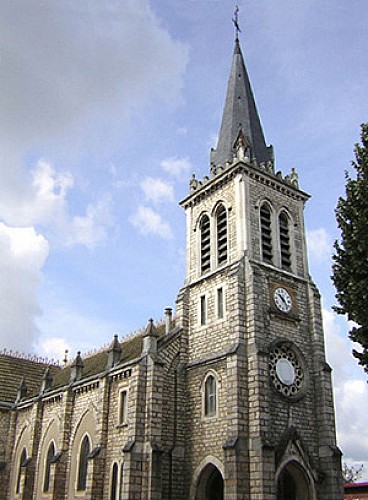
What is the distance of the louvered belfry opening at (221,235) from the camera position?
29.2m

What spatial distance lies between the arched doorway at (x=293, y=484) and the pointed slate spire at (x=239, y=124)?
1627 cm

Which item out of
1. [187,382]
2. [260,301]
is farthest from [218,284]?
[187,382]

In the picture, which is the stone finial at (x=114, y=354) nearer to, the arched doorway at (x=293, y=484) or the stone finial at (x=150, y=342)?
the stone finial at (x=150, y=342)

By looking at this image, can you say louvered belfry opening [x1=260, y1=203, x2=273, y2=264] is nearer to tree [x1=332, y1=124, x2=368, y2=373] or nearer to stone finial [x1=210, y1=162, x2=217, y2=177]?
stone finial [x1=210, y1=162, x2=217, y2=177]

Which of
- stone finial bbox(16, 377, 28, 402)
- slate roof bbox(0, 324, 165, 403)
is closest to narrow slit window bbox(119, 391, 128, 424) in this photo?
slate roof bbox(0, 324, 165, 403)

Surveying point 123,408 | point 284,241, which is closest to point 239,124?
point 284,241

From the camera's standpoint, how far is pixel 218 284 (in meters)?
28.1

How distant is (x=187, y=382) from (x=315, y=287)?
8612 mm

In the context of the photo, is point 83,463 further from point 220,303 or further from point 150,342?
point 220,303

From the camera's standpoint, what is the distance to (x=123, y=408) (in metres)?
26.9

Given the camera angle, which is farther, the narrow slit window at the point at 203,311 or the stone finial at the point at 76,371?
the stone finial at the point at 76,371

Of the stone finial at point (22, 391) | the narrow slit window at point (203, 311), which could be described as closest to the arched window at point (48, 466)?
the stone finial at point (22, 391)

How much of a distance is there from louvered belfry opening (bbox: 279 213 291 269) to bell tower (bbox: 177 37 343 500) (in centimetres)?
7

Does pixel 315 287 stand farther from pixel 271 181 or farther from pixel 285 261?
pixel 271 181
